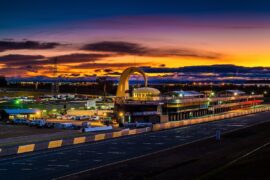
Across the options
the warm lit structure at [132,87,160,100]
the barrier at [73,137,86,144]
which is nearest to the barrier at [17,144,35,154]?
the barrier at [73,137,86,144]

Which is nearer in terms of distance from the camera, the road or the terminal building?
the road

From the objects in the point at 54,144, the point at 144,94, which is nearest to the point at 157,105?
the point at 144,94

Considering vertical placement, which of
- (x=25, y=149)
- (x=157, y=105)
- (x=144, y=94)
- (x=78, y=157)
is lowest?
(x=78, y=157)

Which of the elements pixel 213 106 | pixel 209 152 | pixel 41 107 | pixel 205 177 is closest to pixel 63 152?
pixel 209 152

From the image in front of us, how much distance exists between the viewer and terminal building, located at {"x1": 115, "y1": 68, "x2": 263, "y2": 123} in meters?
104

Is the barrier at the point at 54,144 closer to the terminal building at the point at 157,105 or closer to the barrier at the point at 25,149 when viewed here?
the barrier at the point at 25,149

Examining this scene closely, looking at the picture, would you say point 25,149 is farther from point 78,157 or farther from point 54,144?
point 78,157

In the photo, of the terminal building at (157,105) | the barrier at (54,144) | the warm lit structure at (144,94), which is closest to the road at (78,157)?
the barrier at (54,144)

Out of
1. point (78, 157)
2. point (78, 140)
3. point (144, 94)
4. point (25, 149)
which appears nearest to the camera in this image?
point (78, 157)

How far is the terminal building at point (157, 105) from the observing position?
4094 inches

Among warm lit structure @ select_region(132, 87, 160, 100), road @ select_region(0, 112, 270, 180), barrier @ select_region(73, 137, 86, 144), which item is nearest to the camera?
road @ select_region(0, 112, 270, 180)

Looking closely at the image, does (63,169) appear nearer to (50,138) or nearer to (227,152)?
(227,152)

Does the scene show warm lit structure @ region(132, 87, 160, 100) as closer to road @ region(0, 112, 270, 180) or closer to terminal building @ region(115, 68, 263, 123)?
terminal building @ region(115, 68, 263, 123)

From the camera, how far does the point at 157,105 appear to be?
4161 inches
